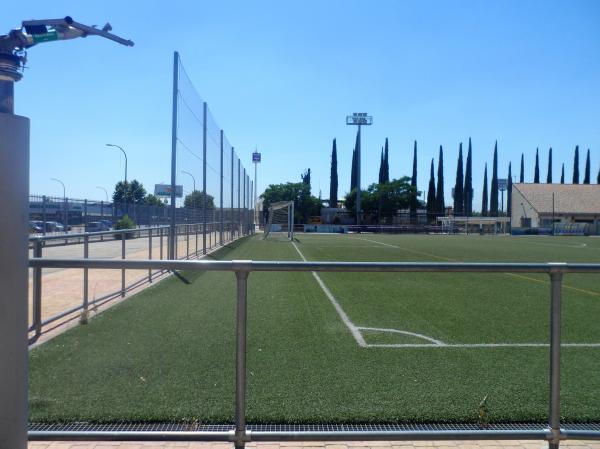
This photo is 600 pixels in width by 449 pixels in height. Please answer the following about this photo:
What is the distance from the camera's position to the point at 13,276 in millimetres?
2805

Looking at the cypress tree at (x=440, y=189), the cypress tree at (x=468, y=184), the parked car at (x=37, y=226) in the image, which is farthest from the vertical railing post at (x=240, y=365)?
the cypress tree at (x=468, y=184)

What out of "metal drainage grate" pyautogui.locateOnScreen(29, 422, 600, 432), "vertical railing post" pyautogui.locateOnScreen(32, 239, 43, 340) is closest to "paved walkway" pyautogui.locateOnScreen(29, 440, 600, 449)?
"metal drainage grate" pyautogui.locateOnScreen(29, 422, 600, 432)

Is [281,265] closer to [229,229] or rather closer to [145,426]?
[145,426]

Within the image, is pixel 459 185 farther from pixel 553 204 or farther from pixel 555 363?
pixel 555 363

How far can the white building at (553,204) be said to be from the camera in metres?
89.5

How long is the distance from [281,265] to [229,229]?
29257mm

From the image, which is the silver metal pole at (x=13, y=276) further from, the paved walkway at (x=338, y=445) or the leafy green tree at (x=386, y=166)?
the leafy green tree at (x=386, y=166)

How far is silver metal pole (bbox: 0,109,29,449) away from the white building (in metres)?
89.4

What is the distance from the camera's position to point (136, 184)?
10300cm

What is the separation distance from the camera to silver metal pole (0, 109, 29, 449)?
2.76 metres

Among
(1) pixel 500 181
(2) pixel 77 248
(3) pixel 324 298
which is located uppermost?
(1) pixel 500 181

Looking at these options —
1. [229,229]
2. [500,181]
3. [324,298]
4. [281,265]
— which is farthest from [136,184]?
[281,265]

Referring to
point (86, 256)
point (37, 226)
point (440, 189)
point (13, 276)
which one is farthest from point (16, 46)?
point (440, 189)

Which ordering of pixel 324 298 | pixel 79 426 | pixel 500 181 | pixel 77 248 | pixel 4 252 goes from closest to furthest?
pixel 4 252 < pixel 79 426 < pixel 77 248 < pixel 324 298 < pixel 500 181
